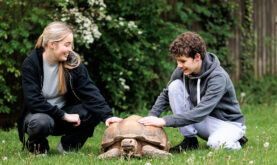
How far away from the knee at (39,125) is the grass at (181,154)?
0.23 metres

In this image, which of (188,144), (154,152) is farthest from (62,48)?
(188,144)

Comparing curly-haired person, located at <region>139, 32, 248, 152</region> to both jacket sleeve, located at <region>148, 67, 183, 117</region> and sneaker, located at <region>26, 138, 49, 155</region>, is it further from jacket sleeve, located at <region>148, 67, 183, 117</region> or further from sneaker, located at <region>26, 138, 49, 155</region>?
sneaker, located at <region>26, 138, 49, 155</region>

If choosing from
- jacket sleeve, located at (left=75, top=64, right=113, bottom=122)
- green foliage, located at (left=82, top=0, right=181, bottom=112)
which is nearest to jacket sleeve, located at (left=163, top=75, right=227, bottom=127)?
jacket sleeve, located at (left=75, top=64, right=113, bottom=122)

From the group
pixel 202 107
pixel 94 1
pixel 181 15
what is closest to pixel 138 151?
pixel 202 107

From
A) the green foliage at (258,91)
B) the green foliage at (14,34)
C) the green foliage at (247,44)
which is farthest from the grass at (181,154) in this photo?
the green foliage at (247,44)

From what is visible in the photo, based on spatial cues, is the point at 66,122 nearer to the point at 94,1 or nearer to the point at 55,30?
the point at 55,30

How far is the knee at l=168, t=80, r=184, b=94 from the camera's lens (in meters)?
4.04

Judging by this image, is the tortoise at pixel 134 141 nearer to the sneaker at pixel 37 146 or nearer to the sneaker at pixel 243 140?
the sneaker at pixel 37 146

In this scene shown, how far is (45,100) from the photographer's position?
387 cm

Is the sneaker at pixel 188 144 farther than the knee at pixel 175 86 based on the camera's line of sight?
A: Yes

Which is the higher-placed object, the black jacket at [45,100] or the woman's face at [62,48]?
the woman's face at [62,48]

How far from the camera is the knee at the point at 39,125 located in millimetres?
3703

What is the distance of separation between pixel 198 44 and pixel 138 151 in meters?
1.25

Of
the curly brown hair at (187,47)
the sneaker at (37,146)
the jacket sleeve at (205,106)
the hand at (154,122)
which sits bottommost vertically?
the sneaker at (37,146)
